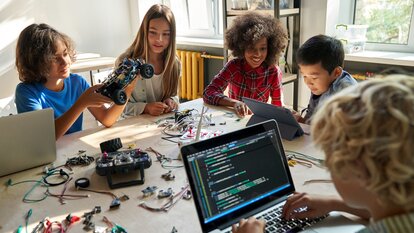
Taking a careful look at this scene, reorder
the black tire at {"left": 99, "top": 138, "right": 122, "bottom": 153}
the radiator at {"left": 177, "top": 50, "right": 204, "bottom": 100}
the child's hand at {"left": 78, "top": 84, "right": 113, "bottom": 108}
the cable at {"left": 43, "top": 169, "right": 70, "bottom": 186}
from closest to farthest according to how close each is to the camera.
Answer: the cable at {"left": 43, "top": 169, "right": 70, "bottom": 186}, the black tire at {"left": 99, "top": 138, "right": 122, "bottom": 153}, the child's hand at {"left": 78, "top": 84, "right": 113, "bottom": 108}, the radiator at {"left": 177, "top": 50, "right": 204, "bottom": 100}

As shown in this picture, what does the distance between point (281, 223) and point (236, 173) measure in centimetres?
17

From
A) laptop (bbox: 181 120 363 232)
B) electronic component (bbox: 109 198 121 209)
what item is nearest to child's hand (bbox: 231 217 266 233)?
laptop (bbox: 181 120 363 232)

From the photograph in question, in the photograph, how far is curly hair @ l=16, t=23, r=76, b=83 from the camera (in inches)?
62.4

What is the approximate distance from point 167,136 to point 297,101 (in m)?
1.78

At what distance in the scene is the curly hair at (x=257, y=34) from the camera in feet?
6.88

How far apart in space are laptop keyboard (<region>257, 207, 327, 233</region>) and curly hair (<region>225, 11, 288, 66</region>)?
131cm

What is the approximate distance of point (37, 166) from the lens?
131cm

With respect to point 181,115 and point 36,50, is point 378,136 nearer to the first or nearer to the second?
point 181,115

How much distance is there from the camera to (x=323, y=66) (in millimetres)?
1704

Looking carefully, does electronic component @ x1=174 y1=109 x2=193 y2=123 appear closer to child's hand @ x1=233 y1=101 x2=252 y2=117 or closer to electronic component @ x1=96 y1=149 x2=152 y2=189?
child's hand @ x1=233 y1=101 x2=252 y2=117

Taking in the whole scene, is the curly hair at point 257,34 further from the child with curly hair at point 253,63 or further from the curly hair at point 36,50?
the curly hair at point 36,50

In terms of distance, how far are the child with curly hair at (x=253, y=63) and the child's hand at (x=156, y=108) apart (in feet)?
1.07

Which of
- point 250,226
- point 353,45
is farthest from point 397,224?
point 353,45

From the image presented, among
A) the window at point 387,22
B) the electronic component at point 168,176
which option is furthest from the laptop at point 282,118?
the window at point 387,22
